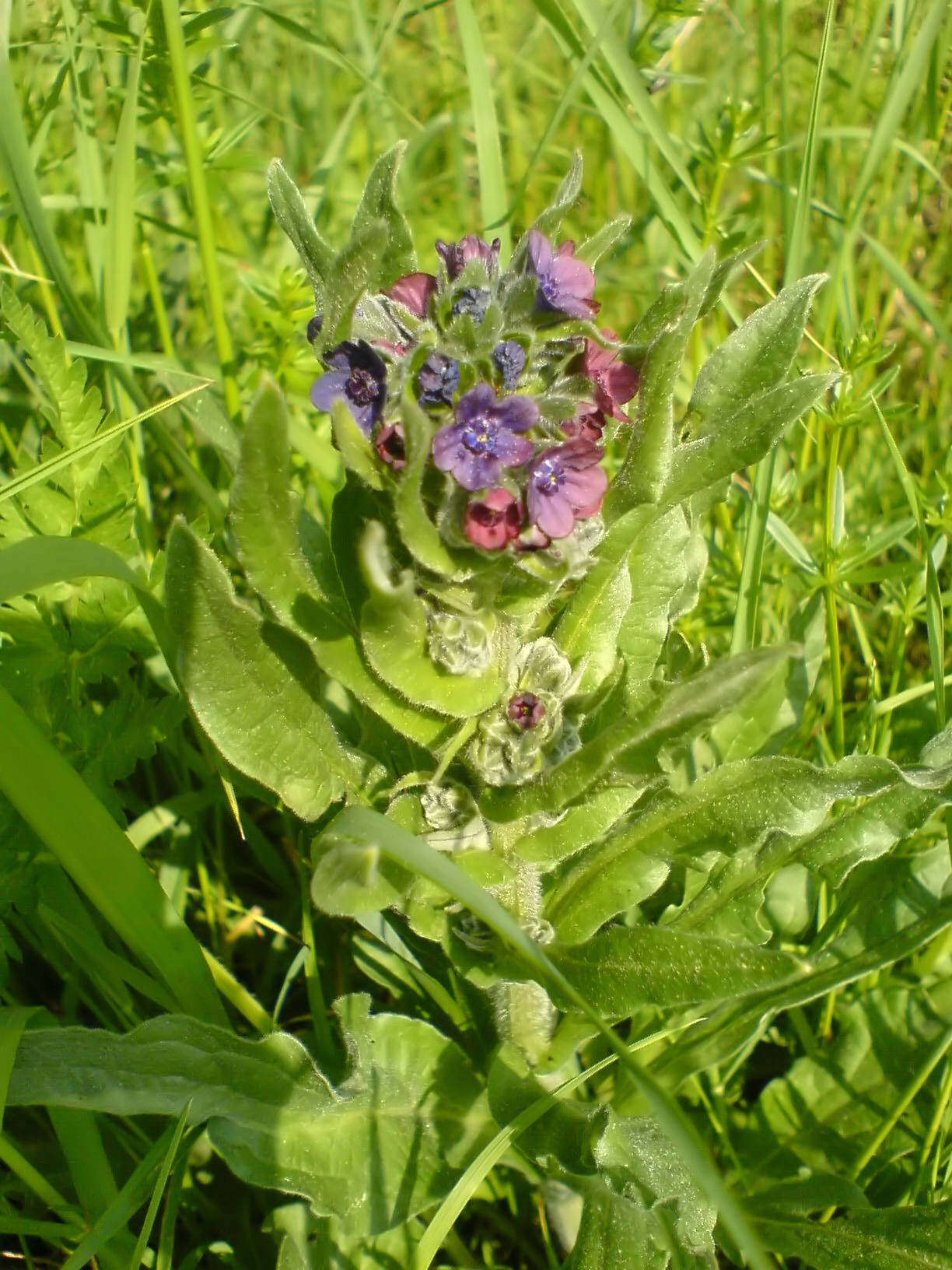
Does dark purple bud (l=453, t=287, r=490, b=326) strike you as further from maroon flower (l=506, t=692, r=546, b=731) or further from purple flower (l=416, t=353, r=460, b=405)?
maroon flower (l=506, t=692, r=546, b=731)

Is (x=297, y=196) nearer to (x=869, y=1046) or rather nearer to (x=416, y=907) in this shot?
(x=416, y=907)

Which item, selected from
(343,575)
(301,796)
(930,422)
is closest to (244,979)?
(301,796)

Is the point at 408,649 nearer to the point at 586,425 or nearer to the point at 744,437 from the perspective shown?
the point at 586,425

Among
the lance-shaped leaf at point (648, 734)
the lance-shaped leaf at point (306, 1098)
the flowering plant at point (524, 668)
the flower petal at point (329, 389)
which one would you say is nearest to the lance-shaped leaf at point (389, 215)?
the flowering plant at point (524, 668)

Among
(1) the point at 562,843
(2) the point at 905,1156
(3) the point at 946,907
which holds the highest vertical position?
(1) the point at 562,843

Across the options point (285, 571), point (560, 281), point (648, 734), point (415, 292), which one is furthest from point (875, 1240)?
point (415, 292)

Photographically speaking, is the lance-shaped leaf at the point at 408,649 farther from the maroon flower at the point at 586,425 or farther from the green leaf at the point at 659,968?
the green leaf at the point at 659,968
